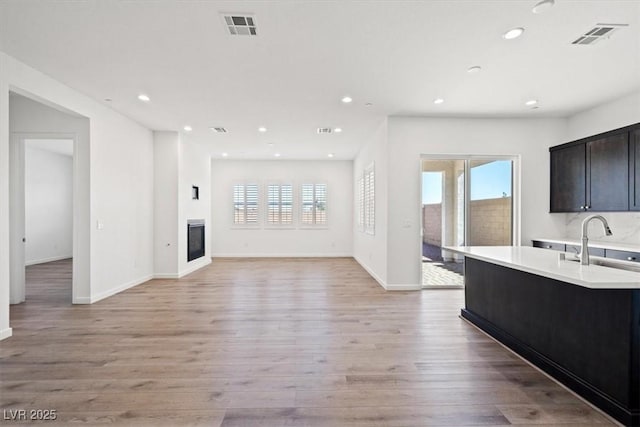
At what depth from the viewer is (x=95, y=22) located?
2578 mm

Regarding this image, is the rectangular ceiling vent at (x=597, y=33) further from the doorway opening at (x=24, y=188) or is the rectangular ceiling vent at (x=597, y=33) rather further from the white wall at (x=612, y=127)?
the doorway opening at (x=24, y=188)

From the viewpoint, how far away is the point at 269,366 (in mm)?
2555

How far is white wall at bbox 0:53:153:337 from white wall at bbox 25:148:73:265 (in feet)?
14.2

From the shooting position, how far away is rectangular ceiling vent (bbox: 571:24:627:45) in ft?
8.60

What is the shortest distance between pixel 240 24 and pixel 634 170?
516 centimetres

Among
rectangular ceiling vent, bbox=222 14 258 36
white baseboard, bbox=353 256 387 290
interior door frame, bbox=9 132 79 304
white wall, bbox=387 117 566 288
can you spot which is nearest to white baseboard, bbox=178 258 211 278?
interior door frame, bbox=9 132 79 304

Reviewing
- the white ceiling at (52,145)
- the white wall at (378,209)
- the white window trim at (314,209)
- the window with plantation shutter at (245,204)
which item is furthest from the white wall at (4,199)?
the white window trim at (314,209)

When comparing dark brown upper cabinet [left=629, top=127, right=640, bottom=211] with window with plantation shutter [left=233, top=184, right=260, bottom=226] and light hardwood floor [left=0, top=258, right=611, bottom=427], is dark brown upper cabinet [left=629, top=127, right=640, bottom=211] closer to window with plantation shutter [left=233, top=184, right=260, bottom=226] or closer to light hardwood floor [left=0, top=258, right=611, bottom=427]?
light hardwood floor [left=0, top=258, right=611, bottom=427]

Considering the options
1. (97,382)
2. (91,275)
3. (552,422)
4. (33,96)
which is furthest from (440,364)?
(33,96)

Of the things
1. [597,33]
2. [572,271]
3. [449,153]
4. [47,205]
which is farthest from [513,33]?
[47,205]

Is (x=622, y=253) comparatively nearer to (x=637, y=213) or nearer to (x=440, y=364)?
(x=637, y=213)

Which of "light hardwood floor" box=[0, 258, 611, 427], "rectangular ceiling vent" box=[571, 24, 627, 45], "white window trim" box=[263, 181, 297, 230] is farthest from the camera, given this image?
"white window trim" box=[263, 181, 297, 230]

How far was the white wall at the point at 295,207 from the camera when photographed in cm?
905

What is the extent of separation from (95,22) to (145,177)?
12.2ft
